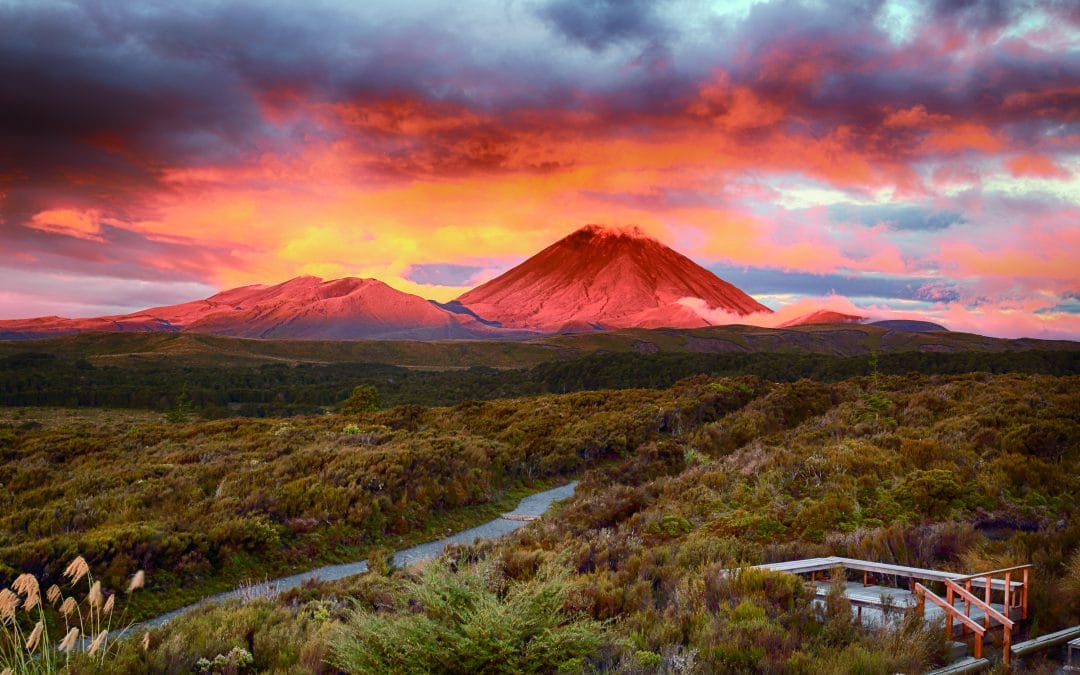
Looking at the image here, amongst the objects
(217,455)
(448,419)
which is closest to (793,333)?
(448,419)

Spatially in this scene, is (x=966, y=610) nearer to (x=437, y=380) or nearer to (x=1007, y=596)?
(x=1007, y=596)

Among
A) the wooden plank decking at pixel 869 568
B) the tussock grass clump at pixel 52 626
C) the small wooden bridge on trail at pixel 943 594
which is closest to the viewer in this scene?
the tussock grass clump at pixel 52 626

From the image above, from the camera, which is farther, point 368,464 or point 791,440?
point 791,440

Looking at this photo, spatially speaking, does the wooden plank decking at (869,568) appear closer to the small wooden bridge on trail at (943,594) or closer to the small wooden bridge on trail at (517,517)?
the small wooden bridge on trail at (943,594)

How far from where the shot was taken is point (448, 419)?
30984 mm

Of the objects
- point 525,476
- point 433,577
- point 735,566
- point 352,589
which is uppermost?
point 433,577

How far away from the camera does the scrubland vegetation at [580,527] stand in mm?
5645

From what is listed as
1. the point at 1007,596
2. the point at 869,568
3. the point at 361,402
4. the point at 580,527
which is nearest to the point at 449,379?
the point at 361,402

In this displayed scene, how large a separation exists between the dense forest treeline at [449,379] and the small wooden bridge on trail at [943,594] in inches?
1986

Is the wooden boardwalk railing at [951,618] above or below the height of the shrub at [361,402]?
above

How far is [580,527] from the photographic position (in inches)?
492

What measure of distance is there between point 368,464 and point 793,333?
166528 millimetres

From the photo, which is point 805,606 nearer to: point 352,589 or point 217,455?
point 352,589

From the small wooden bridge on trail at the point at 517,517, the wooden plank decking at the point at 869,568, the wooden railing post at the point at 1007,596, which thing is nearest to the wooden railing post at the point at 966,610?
the wooden plank decking at the point at 869,568
